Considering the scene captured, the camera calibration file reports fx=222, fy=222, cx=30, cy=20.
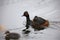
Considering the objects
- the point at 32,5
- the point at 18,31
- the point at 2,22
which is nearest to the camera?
the point at 18,31

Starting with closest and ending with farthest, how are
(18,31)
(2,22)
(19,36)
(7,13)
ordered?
(19,36)
(18,31)
(2,22)
(7,13)

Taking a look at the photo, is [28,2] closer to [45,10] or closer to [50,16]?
[45,10]

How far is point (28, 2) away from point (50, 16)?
0.33m

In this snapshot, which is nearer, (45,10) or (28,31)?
(28,31)

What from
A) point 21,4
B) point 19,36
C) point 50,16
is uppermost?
point 21,4

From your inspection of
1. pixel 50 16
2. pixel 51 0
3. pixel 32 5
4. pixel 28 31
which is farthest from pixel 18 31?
pixel 51 0

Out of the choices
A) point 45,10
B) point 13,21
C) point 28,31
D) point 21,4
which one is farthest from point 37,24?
point 21,4

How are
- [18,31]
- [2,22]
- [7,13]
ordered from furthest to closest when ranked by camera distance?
[7,13] → [2,22] → [18,31]

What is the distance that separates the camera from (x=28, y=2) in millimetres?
1880

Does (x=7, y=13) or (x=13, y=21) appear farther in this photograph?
(x=7, y=13)

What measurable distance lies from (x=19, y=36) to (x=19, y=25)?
204 millimetres

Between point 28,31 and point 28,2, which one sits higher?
point 28,2

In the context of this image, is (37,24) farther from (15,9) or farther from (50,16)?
(15,9)

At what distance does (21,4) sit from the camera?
72.5 inches
